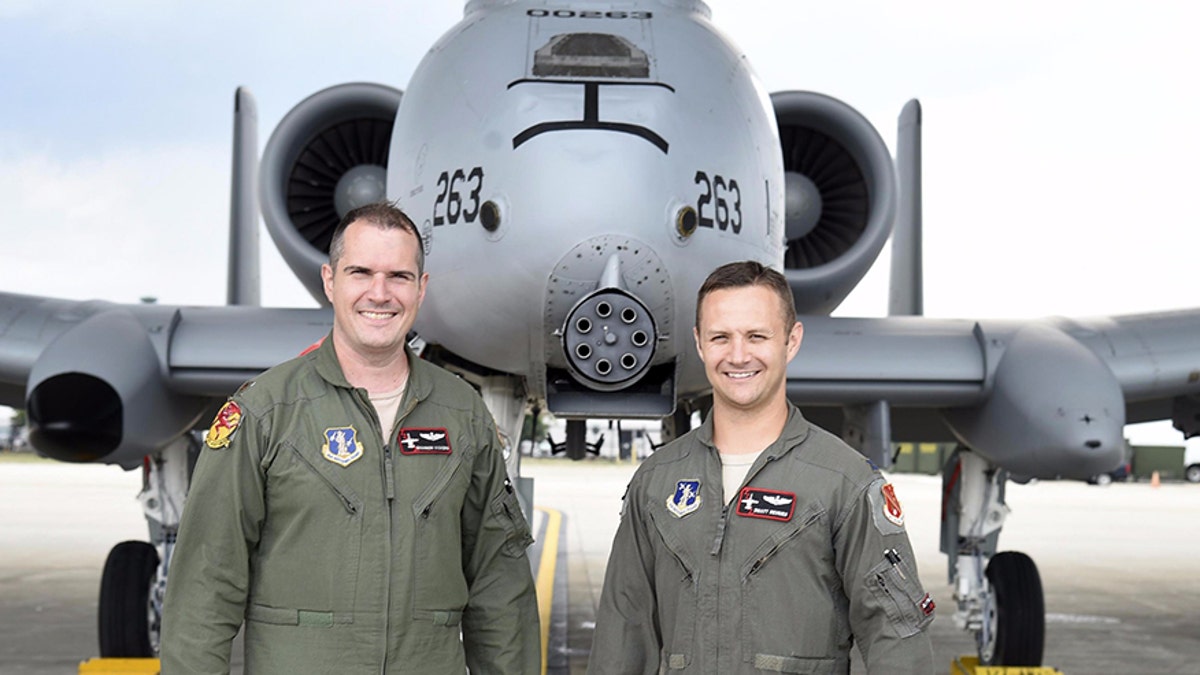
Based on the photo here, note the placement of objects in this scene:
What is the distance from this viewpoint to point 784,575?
6.73ft

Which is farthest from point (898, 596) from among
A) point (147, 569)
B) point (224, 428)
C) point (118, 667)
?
point (147, 569)

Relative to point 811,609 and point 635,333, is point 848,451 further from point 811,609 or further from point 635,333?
point 635,333

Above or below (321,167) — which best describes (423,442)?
below

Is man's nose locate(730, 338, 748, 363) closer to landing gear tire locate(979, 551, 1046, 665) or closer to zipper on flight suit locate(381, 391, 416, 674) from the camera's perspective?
zipper on flight suit locate(381, 391, 416, 674)

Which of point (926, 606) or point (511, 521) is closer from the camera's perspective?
point (926, 606)

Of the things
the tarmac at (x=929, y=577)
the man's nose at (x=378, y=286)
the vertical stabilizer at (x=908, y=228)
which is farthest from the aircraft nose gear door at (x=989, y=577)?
the man's nose at (x=378, y=286)

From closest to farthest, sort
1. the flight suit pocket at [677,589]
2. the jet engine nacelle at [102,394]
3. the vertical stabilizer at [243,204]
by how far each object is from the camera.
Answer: the flight suit pocket at [677,589], the jet engine nacelle at [102,394], the vertical stabilizer at [243,204]

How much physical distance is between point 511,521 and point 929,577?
33.4ft

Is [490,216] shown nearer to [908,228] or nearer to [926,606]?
[926,606]

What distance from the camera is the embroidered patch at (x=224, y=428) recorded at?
215cm

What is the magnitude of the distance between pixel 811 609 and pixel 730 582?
0.15m

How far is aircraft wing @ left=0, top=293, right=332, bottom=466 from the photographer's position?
4504mm

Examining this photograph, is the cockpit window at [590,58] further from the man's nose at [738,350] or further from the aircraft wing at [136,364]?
the man's nose at [738,350]

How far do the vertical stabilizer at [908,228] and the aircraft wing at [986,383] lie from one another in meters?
1.97
